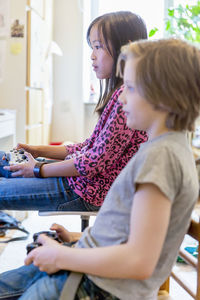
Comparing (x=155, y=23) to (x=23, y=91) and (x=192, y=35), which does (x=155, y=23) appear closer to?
(x=192, y=35)

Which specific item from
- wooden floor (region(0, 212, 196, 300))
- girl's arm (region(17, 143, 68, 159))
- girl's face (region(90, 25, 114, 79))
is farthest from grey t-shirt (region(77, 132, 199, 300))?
wooden floor (region(0, 212, 196, 300))

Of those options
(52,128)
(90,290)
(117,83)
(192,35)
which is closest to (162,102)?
(90,290)

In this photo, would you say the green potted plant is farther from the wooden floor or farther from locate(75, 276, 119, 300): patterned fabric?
locate(75, 276, 119, 300): patterned fabric

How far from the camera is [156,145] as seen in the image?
76 centimetres

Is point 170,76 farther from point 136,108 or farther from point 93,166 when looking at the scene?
point 93,166

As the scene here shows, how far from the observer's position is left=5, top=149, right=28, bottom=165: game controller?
58.9 inches

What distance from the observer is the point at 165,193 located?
0.71 meters

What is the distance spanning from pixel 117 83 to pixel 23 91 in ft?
5.10

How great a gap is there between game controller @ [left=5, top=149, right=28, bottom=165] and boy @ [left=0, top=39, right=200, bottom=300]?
689 mm

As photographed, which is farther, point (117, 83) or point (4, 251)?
point (4, 251)

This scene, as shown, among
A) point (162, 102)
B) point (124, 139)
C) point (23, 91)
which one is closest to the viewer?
point (162, 102)

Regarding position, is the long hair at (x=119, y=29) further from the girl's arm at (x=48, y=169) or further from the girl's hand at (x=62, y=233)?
the girl's hand at (x=62, y=233)

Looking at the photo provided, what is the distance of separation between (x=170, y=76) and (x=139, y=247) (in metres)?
0.29

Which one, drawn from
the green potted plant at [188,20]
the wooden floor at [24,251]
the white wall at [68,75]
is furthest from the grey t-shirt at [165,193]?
the white wall at [68,75]
